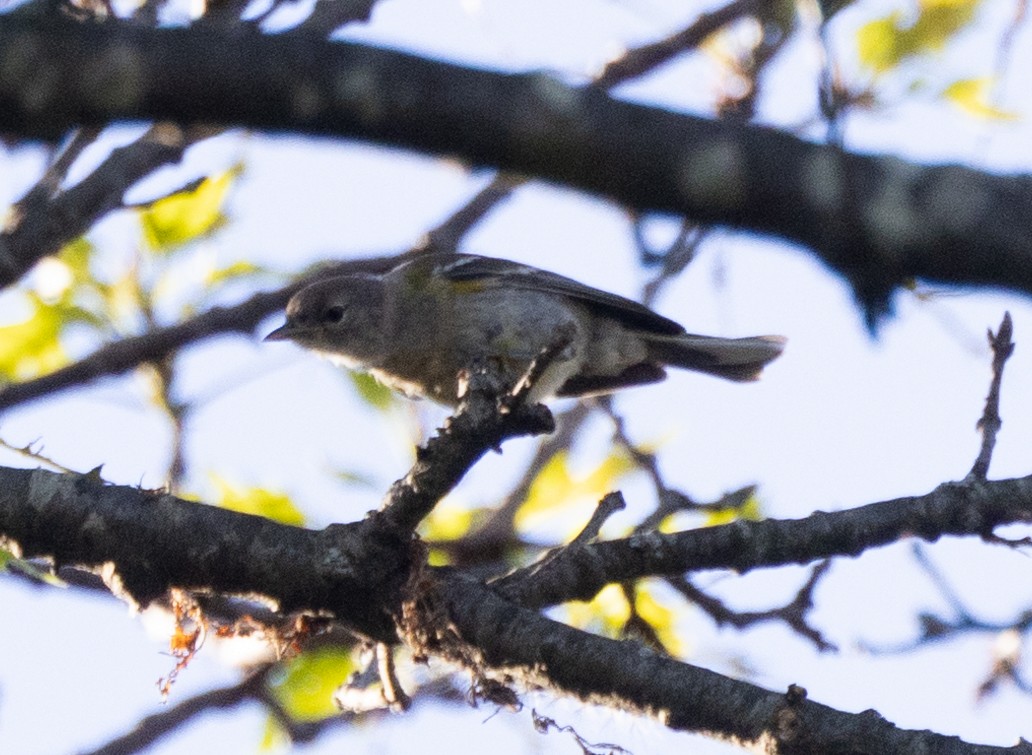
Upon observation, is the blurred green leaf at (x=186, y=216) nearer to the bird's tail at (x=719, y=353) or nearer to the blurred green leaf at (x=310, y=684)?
the blurred green leaf at (x=310, y=684)

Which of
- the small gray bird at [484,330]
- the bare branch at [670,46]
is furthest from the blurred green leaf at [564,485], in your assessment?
the bare branch at [670,46]

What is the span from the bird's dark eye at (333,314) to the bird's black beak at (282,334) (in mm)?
202

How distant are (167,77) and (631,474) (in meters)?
5.12


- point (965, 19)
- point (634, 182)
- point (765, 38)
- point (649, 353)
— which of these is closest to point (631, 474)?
point (649, 353)

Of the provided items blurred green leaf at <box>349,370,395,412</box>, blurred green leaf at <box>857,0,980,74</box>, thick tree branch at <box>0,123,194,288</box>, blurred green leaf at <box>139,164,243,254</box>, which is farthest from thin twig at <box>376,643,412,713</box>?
blurred green leaf at <box>857,0,980,74</box>

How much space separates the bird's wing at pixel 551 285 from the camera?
775 cm

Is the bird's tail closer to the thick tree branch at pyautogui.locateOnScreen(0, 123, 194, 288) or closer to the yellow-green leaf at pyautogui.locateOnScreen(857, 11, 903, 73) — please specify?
the yellow-green leaf at pyautogui.locateOnScreen(857, 11, 903, 73)

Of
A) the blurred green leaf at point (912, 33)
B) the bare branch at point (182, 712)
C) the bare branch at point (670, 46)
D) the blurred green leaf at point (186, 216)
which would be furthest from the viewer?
the bare branch at point (670, 46)

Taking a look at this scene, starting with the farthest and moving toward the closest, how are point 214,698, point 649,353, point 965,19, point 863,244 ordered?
point 649,353 < point 965,19 < point 214,698 < point 863,244

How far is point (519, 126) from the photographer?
6.05ft

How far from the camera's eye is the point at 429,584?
3936 millimetres

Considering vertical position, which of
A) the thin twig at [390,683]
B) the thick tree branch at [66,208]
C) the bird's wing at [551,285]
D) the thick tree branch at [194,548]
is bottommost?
the bird's wing at [551,285]

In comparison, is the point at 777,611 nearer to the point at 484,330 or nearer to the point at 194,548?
the point at 194,548

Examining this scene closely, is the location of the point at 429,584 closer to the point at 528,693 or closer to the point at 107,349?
the point at 528,693
